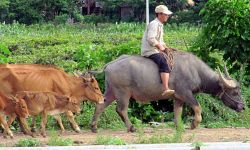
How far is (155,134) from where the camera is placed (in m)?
12.0

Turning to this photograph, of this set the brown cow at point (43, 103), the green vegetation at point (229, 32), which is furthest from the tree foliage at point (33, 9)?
the brown cow at point (43, 103)

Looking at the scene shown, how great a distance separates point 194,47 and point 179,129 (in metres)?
5.32

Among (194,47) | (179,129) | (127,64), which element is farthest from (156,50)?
(194,47)

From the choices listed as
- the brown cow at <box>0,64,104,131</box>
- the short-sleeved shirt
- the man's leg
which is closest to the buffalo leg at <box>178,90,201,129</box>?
the man's leg

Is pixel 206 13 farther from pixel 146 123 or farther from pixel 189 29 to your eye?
pixel 189 29

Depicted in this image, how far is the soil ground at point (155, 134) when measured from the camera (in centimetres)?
1112

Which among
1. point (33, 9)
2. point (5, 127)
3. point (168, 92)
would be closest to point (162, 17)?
point (168, 92)

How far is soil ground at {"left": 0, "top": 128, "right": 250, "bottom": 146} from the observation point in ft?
36.5

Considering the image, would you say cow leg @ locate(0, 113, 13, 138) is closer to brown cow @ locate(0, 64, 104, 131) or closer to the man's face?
brown cow @ locate(0, 64, 104, 131)

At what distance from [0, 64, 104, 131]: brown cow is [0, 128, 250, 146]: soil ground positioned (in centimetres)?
65

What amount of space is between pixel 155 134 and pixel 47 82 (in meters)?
2.46

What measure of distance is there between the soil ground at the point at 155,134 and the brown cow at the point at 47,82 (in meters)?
0.65

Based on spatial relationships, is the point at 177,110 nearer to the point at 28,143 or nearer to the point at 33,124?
the point at 33,124

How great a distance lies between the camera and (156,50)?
43.4 ft
